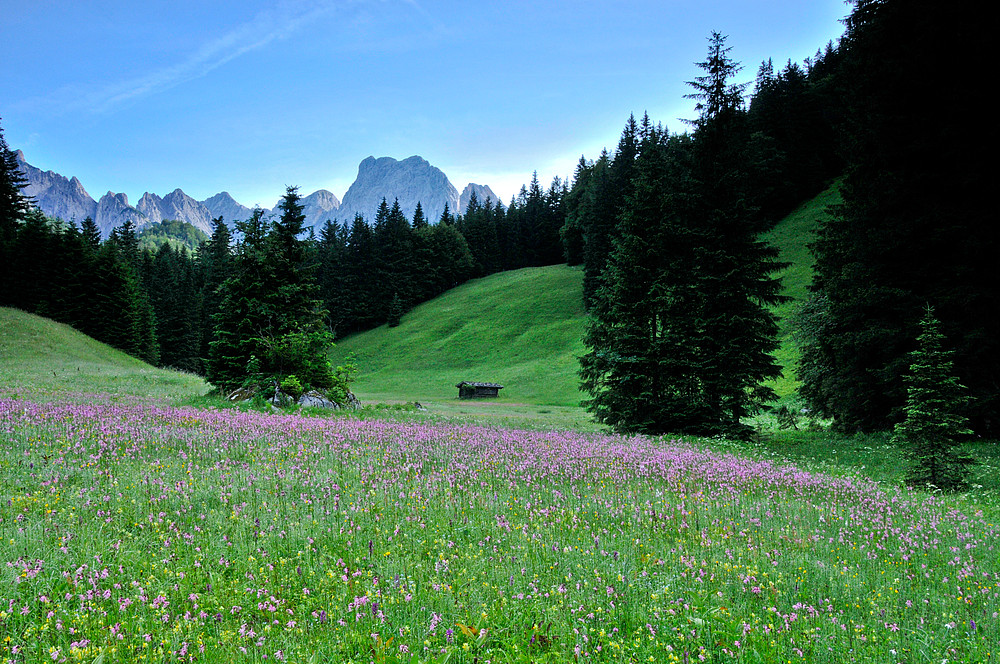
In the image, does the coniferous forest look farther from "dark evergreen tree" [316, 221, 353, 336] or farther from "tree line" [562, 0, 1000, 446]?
"dark evergreen tree" [316, 221, 353, 336]

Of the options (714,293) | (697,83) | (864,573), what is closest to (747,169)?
(697,83)

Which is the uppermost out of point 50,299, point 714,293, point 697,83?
point 697,83

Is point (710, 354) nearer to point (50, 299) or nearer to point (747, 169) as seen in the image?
point (747, 169)

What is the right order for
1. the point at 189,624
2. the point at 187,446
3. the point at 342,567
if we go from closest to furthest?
the point at 189,624, the point at 342,567, the point at 187,446

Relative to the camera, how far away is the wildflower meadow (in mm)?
3350

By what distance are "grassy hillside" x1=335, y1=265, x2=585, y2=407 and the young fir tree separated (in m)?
29.1

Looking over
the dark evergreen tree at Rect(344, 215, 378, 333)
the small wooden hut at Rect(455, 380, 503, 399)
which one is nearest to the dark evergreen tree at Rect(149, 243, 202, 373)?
the dark evergreen tree at Rect(344, 215, 378, 333)

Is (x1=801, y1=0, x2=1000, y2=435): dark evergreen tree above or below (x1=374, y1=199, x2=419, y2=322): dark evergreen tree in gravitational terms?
below

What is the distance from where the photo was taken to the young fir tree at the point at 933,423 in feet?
31.9

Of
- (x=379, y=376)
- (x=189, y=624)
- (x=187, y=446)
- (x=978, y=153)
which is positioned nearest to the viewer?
(x=189, y=624)

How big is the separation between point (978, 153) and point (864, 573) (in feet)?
56.1

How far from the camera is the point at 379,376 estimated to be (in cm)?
5847

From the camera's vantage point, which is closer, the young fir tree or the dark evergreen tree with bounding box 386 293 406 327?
the young fir tree

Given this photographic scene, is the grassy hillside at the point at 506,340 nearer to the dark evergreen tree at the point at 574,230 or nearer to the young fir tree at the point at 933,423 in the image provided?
the dark evergreen tree at the point at 574,230
